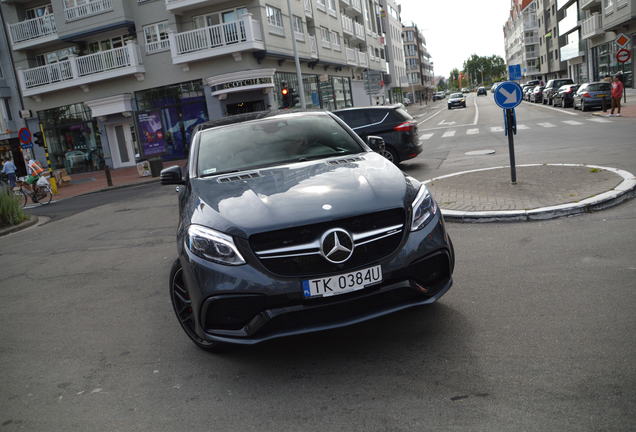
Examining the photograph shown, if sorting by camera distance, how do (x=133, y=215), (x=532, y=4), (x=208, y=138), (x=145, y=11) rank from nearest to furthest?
(x=208, y=138) → (x=133, y=215) → (x=145, y=11) → (x=532, y=4)

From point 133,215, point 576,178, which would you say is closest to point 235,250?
point 576,178

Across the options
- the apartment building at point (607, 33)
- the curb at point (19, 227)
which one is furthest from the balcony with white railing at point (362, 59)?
the curb at point (19, 227)

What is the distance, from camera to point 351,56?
146 ft

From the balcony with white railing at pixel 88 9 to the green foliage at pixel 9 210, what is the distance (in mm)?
18196

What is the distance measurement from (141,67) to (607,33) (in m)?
37.1

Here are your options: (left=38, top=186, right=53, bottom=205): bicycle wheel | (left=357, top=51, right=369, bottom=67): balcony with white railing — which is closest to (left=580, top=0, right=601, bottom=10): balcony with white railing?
(left=357, top=51, right=369, bottom=67): balcony with white railing

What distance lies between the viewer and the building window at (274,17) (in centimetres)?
2878

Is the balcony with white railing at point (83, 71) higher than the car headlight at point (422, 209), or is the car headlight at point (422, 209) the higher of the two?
the balcony with white railing at point (83, 71)

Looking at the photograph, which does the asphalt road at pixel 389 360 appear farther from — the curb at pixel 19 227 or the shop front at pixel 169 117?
the shop front at pixel 169 117

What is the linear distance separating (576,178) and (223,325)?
6.84 metres

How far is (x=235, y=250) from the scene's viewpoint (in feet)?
10.6

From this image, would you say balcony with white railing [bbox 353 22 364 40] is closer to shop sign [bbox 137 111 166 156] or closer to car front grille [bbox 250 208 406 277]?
shop sign [bbox 137 111 166 156]

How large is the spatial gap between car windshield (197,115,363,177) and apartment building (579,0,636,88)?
33.8 metres

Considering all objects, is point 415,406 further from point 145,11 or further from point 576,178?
point 145,11
